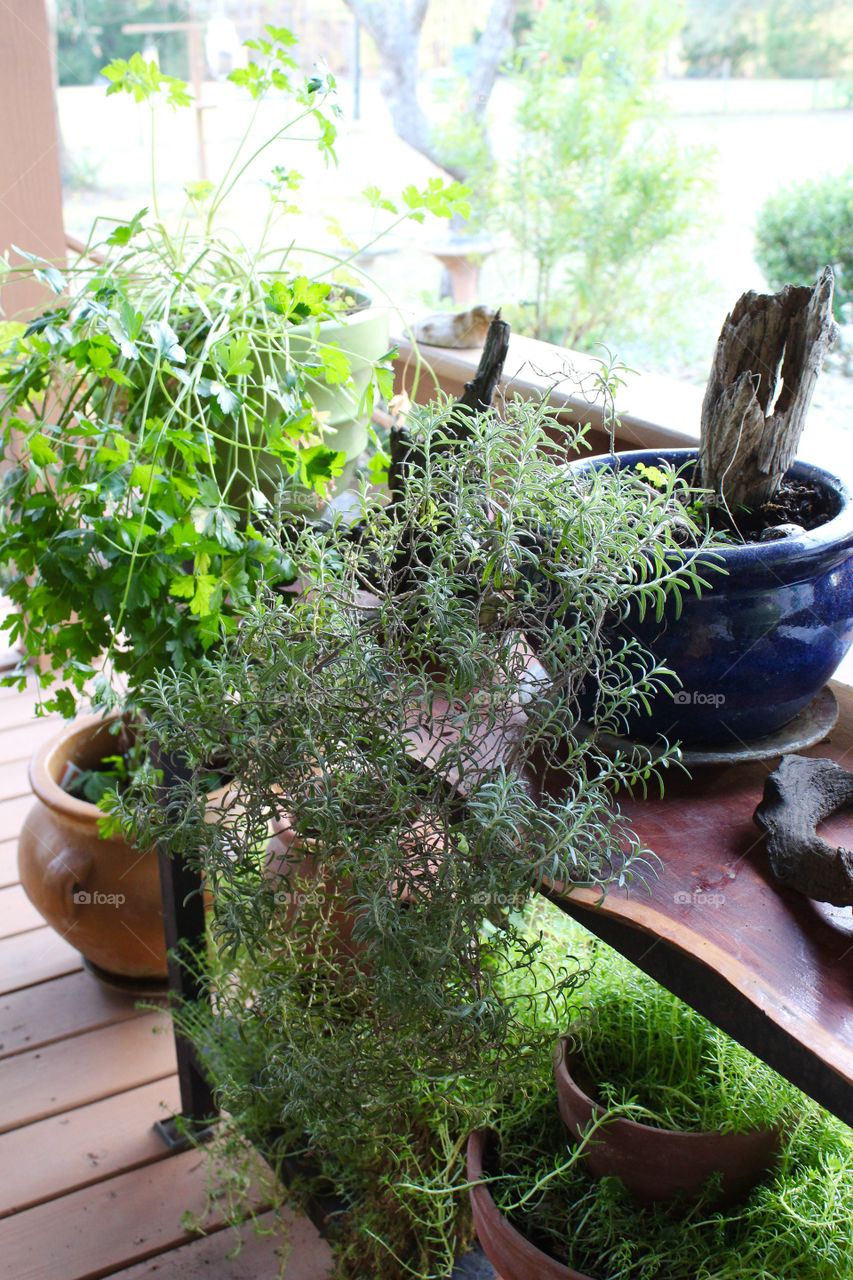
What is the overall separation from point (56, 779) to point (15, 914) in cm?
37

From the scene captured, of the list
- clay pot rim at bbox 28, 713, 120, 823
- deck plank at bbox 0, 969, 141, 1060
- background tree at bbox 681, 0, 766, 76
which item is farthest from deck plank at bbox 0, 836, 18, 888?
background tree at bbox 681, 0, 766, 76

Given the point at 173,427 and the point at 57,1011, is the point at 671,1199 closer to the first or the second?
the point at 173,427

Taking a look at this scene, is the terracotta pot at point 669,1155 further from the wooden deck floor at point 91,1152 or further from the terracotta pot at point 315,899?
the wooden deck floor at point 91,1152

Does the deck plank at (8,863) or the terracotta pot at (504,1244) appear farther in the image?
the deck plank at (8,863)

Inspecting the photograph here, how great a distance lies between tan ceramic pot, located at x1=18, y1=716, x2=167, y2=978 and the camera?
170 centimetres

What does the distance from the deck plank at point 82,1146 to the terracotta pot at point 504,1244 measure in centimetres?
63

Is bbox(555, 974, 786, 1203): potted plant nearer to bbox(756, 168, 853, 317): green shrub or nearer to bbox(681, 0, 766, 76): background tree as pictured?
bbox(756, 168, 853, 317): green shrub

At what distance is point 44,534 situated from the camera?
121cm

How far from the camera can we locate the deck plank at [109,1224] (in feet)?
4.67

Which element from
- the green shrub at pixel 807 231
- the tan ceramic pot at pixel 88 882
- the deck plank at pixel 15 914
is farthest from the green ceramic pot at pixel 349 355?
the green shrub at pixel 807 231

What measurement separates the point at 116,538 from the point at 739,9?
29.7 feet

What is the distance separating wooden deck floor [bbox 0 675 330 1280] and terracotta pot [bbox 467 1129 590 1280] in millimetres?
475

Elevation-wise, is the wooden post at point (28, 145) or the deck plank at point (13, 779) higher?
the wooden post at point (28, 145)

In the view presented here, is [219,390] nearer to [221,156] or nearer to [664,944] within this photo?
[664,944]
